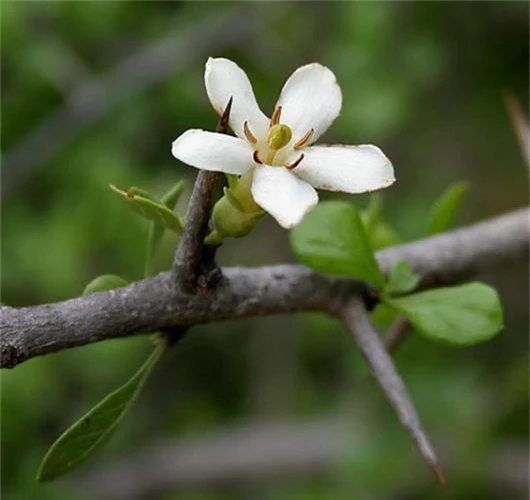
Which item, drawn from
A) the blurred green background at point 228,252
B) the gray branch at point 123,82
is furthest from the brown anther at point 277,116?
the gray branch at point 123,82

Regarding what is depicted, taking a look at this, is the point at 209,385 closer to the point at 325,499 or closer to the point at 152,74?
the point at 325,499

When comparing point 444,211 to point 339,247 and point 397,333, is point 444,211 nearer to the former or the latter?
point 397,333

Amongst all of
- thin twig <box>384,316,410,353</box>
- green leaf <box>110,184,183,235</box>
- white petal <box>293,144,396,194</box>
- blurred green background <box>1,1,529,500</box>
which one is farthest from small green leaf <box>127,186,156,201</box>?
blurred green background <box>1,1,529,500</box>

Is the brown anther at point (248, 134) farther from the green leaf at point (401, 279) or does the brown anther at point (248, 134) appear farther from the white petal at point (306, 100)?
the green leaf at point (401, 279)

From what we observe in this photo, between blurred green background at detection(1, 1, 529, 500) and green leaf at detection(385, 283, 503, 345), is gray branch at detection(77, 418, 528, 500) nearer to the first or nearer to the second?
blurred green background at detection(1, 1, 529, 500)

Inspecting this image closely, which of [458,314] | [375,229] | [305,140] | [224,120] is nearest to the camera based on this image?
[224,120]

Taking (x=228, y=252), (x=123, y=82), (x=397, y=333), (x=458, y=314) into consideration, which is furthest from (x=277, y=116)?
(x=228, y=252)
